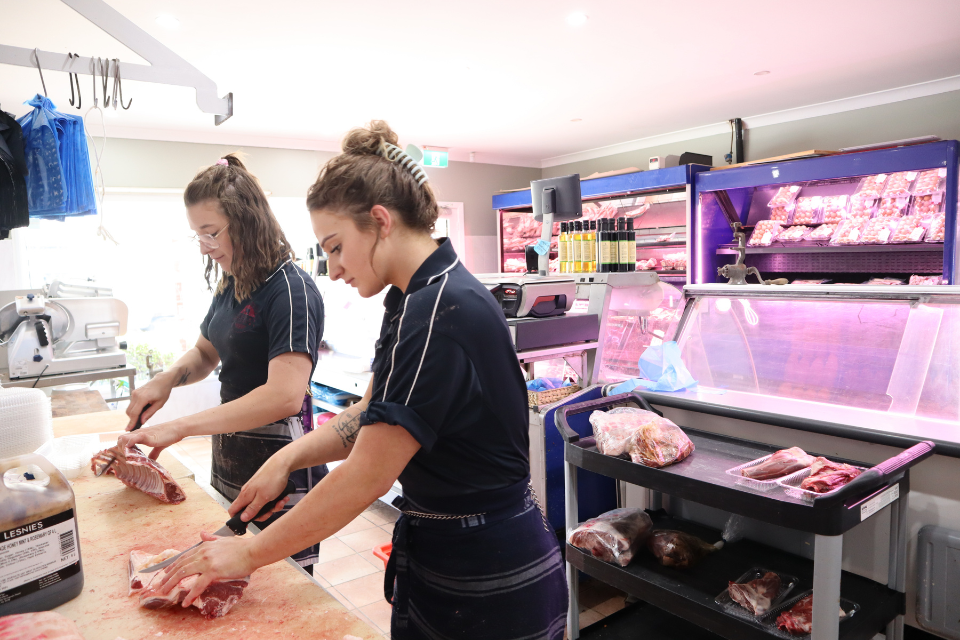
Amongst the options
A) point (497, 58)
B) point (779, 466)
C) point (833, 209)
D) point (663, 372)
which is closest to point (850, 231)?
point (833, 209)

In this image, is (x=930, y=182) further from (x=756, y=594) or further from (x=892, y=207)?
(x=756, y=594)

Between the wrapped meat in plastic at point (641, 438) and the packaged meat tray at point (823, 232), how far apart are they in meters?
4.52

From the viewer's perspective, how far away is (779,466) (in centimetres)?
193

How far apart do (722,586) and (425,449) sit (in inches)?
59.9

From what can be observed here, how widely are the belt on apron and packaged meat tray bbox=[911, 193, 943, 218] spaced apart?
214 inches

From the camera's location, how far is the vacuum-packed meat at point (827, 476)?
180 centimetres

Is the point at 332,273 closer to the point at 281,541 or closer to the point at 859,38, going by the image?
the point at 281,541

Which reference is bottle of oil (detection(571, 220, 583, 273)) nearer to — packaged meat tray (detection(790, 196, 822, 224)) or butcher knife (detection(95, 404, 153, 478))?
butcher knife (detection(95, 404, 153, 478))

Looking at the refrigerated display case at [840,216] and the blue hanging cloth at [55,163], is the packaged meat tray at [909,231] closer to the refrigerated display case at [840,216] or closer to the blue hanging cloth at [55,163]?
the refrigerated display case at [840,216]

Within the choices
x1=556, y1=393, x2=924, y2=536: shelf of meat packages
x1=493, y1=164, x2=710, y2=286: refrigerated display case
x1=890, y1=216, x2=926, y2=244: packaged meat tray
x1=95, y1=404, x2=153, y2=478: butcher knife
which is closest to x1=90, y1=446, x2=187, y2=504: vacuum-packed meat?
x1=95, y1=404, x2=153, y2=478: butcher knife

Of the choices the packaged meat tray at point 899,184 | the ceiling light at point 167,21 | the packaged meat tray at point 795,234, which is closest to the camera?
→ the ceiling light at point 167,21

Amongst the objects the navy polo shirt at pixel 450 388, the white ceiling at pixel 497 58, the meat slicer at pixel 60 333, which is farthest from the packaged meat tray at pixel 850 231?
the meat slicer at pixel 60 333

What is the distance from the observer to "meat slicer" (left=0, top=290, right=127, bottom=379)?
382cm

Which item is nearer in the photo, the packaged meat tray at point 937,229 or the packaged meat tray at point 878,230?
the packaged meat tray at point 937,229
